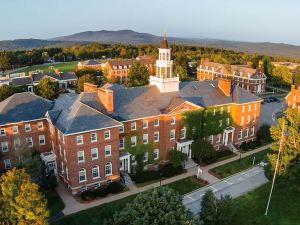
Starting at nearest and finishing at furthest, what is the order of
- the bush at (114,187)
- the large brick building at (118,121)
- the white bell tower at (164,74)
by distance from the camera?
the large brick building at (118,121)
the bush at (114,187)
the white bell tower at (164,74)

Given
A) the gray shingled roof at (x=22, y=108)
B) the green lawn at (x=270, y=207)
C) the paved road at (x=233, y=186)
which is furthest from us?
the gray shingled roof at (x=22, y=108)

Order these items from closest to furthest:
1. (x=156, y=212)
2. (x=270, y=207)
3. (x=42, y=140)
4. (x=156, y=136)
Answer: (x=156, y=212) → (x=270, y=207) → (x=42, y=140) → (x=156, y=136)

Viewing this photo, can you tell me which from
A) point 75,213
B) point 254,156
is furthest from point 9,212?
point 254,156

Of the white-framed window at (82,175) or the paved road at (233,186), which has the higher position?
the white-framed window at (82,175)

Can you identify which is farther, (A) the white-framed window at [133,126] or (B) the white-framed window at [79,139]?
(A) the white-framed window at [133,126]

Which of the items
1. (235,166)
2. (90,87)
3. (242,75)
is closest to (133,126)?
(90,87)

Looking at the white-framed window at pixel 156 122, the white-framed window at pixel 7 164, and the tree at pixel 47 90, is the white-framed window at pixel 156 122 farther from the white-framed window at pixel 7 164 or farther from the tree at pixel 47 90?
the tree at pixel 47 90

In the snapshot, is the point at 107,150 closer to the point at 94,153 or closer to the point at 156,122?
the point at 94,153

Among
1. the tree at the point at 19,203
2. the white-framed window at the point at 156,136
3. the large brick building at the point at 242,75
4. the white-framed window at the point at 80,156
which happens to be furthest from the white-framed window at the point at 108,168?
the large brick building at the point at 242,75
